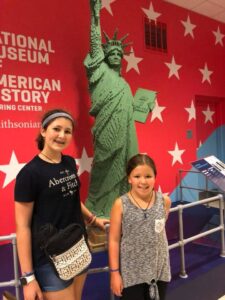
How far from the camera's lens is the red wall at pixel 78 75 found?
2.69 meters

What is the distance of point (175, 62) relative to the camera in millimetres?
4016

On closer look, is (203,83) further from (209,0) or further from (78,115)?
(78,115)

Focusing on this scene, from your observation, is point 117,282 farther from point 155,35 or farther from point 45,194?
point 155,35

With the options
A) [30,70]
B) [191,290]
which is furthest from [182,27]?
[191,290]

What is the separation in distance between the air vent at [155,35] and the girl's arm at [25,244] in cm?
315

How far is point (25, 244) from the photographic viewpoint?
41.4 inches

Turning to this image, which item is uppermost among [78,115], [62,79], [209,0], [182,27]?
[209,0]

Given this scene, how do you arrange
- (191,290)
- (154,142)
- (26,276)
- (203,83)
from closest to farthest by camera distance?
(26,276) → (191,290) → (154,142) → (203,83)

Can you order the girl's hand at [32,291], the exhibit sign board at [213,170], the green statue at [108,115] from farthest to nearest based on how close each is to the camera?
the green statue at [108,115] → the exhibit sign board at [213,170] → the girl's hand at [32,291]

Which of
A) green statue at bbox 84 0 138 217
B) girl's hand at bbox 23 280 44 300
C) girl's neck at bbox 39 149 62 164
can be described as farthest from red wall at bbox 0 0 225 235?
girl's hand at bbox 23 280 44 300

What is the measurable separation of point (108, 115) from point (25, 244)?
5.04ft

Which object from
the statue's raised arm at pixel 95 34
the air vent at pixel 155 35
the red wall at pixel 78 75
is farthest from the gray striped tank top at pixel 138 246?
the air vent at pixel 155 35

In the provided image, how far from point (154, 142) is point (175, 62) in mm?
1150

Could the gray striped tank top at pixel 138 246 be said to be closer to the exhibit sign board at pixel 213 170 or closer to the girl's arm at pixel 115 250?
the girl's arm at pixel 115 250
